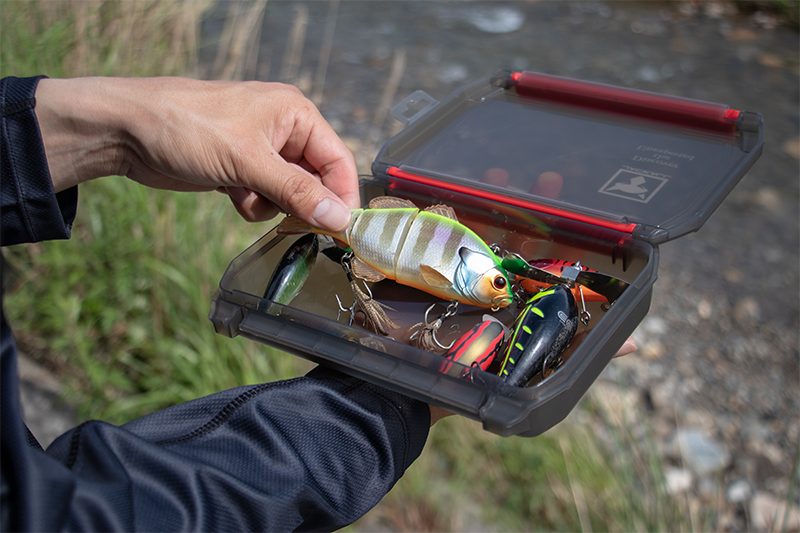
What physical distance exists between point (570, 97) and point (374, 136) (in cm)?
211

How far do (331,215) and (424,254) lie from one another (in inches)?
8.0

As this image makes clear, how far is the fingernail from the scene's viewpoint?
120 cm

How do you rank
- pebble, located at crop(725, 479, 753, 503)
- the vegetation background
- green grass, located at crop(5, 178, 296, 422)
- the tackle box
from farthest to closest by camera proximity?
1. pebble, located at crop(725, 479, 753, 503)
2. green grass, located at crop(5, 178, 296, 422)
3. the vegetation background
4. the tackle box

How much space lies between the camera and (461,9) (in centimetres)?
531

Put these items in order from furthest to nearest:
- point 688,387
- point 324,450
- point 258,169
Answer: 1. point 688,387
2. point 258,169
3. point 324,450

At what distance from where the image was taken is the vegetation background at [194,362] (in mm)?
1881

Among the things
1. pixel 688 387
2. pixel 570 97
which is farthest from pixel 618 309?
pixel 688 387

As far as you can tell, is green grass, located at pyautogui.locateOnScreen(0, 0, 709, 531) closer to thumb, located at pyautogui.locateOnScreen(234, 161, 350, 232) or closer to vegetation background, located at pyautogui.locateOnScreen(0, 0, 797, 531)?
vegetation background, located at pyautogui.locateOnScreen(0, 0, 797, 531)

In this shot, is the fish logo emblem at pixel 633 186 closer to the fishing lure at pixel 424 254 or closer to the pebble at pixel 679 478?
the fishing lure at pixel 424 254

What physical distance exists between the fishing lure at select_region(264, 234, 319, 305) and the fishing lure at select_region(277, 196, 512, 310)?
0.12 ft

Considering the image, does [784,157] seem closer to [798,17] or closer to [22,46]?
[798,17]

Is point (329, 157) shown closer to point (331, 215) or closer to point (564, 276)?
point (331, 215)

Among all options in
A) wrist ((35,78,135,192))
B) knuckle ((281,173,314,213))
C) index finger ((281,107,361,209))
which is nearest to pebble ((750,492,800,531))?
index finger ((281,107,361,209))

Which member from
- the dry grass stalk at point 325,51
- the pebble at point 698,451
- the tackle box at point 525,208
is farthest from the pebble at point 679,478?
the dry grass stalk at point 325,51
